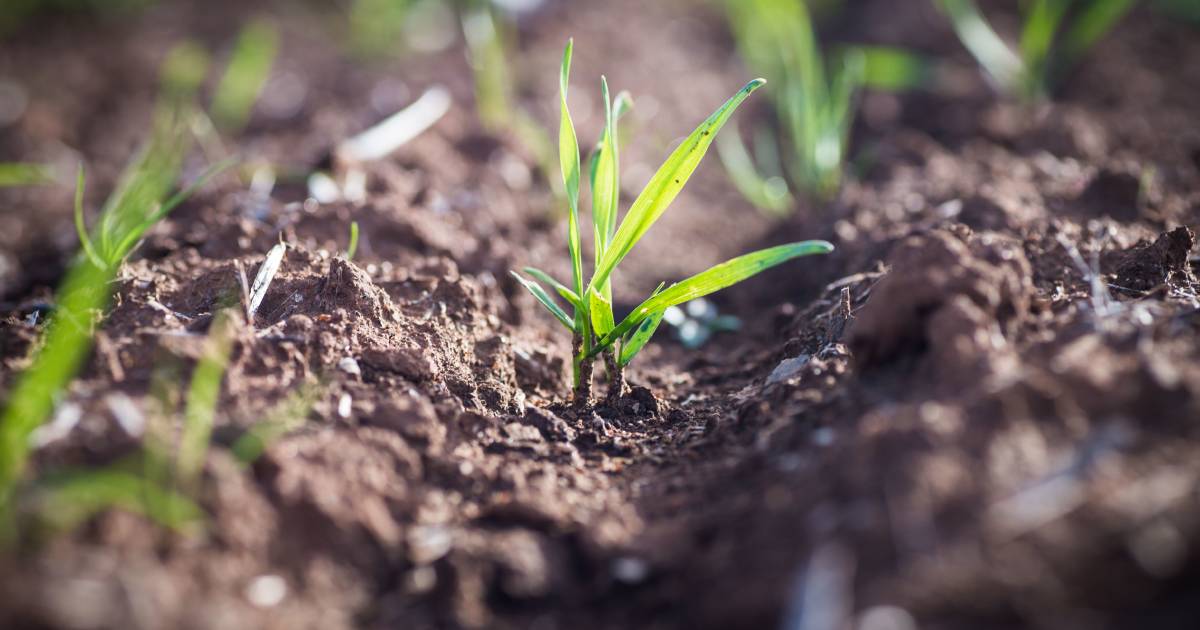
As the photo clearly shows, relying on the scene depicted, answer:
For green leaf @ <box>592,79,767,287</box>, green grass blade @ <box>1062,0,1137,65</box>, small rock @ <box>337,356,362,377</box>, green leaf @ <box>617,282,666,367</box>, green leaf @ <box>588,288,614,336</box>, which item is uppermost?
green grass blade @ <box>1062,0,1137,65</box>

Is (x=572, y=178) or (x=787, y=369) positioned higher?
(x=572, y=178)

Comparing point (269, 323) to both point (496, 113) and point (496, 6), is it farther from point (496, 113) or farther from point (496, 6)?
point (496, 6)

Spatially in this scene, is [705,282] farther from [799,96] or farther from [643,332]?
[799,96]

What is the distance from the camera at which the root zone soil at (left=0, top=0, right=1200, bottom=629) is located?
0.90 m

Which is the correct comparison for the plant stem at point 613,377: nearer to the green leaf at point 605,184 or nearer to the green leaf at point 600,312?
the green leaf at point 600,312

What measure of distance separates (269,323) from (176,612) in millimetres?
614

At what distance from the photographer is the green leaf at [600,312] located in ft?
4.45

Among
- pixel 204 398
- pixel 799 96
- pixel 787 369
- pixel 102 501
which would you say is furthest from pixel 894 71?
pixel 102 501

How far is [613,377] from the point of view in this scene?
150 cm

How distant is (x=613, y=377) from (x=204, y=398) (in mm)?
660

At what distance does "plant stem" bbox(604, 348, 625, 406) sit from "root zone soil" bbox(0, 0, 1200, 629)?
44mm

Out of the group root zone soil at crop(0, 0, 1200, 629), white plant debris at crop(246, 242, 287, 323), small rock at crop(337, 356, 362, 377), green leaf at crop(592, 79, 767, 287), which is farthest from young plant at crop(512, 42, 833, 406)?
white plant debris at crop(246, 242, 287, 323)

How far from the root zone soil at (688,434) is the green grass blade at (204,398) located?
2 cm

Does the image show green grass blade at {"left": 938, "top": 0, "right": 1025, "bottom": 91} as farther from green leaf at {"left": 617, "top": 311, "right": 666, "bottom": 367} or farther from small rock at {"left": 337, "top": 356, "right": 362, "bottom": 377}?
small rock at {"left": 337, "top": 356, "right": 362, "bottom": 377}
